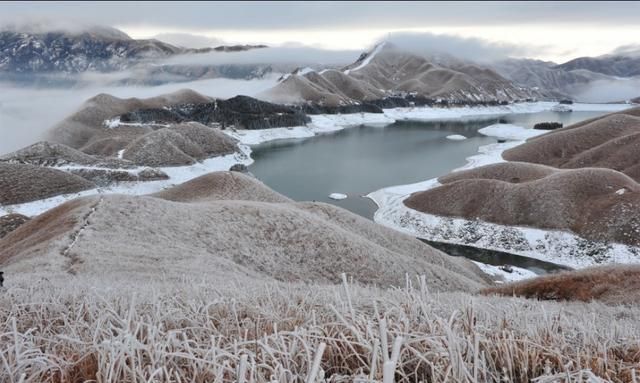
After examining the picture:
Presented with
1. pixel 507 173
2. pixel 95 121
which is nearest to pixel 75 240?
pixel 507 173

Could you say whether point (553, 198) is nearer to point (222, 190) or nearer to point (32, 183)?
point (222, 190)

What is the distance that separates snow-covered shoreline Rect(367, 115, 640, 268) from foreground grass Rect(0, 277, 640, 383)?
132 ft

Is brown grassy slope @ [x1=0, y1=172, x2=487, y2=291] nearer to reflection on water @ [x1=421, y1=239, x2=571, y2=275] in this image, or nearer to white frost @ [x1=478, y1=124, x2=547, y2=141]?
reflection on water @ [x1=421, y1=239, x2=571, y2=275]

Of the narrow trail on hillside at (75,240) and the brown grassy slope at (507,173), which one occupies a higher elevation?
the narrow trail on hillside at (75,240)

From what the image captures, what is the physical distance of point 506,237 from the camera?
42875mm

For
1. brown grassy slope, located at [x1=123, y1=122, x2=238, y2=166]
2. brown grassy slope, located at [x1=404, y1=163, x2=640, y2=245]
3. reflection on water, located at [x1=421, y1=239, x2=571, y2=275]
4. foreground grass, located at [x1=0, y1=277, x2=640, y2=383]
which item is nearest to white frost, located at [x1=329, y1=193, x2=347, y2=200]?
brown grassy slope, located at [x1=404, y1=163, x2=640, y2=245]

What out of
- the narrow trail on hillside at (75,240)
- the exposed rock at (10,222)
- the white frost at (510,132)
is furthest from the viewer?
the white frost at (510,132)

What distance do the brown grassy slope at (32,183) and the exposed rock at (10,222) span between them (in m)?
8.20

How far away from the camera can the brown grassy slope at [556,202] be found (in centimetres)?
4235

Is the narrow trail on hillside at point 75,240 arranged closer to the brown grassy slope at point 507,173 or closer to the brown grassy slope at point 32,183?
the brown grassy slope at point 32,183

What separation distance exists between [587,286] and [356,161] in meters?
62.4

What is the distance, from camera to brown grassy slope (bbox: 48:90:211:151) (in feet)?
329

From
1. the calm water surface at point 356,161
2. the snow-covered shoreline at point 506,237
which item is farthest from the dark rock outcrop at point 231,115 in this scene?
the snow-covered shoreline at point 506,237

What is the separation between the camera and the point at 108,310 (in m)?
4.07
